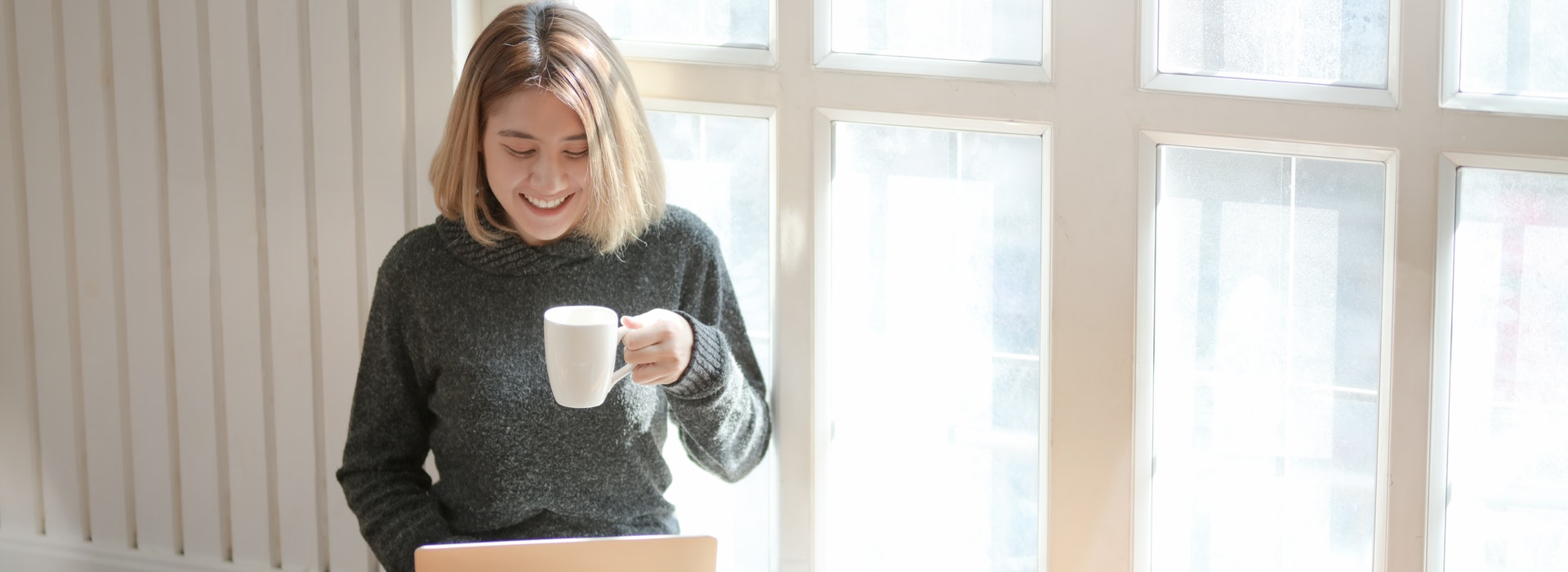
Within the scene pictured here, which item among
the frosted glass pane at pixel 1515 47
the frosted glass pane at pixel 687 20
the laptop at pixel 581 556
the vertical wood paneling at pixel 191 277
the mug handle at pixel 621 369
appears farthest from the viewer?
the vertical wood paneling at pixel 191 277

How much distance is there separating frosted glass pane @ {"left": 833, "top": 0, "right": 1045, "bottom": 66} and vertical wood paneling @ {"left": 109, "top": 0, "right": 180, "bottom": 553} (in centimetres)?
93

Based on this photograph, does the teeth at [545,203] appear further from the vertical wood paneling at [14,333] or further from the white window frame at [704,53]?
the vertical wood paneling at [14,333]

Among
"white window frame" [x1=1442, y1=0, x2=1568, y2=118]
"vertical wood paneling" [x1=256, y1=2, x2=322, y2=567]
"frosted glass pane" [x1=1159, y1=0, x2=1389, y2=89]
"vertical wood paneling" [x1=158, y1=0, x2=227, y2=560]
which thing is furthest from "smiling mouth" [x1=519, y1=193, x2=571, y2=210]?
"white window frame" [x1=1442, y1=0, x2=1568, y2=118]

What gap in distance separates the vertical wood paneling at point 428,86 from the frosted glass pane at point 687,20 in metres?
0.17

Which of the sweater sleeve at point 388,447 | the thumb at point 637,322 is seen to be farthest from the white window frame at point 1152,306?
the sweater sleeve at point 388,447

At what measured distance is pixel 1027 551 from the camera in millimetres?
1529

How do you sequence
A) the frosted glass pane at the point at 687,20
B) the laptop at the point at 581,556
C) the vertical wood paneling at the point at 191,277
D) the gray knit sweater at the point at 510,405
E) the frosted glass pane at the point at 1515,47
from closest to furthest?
1. the laptop at the point at 581,556
2. the frosted glass pane at the point at 1515,47
3. the gray knit sweater at the point at 510,405
4. the frosted glass pane at the point at 687,20
5. the vertical wood paneling at the point at 191,277

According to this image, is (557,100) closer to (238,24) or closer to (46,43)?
(238,24)

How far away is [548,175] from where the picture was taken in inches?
52.5

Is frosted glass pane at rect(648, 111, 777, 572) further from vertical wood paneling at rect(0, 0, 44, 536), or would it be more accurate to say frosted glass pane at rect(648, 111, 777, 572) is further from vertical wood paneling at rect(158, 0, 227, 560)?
vertical wood paneling at rect(0, 0, 44, 536)

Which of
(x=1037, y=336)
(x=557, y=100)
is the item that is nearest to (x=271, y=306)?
(x=557, y=100)

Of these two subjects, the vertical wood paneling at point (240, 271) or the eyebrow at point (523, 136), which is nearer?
the eyebrow at point (523, 136)

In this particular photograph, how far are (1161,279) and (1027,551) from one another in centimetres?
37

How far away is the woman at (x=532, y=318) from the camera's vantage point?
4.39 ft
